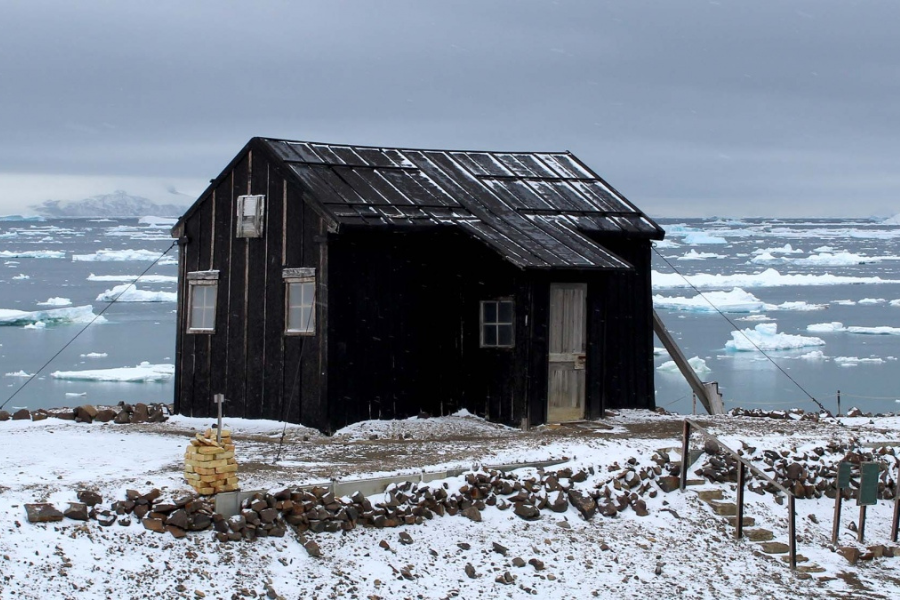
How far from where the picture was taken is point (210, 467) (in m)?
11.8

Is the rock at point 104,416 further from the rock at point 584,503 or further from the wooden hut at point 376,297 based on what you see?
the rock at point 584,503

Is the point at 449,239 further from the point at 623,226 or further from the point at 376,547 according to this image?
the point at 376,547

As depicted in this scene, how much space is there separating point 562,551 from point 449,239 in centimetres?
701

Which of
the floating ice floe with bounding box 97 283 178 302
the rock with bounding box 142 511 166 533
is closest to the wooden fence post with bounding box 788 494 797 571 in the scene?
the rock with bounding box 142 511 166 533

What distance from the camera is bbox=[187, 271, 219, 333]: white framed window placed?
19.0m

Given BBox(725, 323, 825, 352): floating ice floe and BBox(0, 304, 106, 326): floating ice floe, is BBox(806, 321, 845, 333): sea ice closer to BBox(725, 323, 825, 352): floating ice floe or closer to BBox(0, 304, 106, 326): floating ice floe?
BBox(725, 323, 825, 352): floating ice floe

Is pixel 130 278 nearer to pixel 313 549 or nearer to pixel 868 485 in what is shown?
pixel 868 485

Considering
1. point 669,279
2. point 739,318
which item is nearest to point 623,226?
point 739,318

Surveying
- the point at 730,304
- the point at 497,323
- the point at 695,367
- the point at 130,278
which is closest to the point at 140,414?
the point at 497,323

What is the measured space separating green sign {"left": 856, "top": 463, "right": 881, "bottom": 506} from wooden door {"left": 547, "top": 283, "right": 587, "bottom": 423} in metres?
5.05

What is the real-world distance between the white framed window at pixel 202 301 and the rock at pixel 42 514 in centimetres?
800

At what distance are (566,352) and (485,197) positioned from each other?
332 centimetres

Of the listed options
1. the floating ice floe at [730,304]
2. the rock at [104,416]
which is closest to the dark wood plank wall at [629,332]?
the rock at [104,416]

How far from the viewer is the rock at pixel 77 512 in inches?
437
